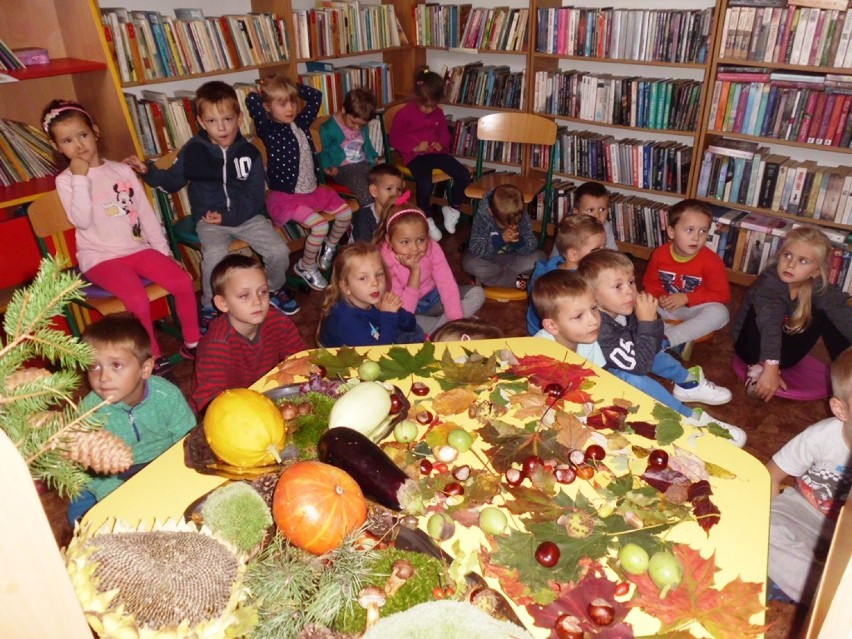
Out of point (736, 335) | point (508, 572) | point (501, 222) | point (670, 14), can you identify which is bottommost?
point (736, 335)

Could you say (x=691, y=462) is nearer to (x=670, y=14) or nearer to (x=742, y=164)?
(x=742, y=164)

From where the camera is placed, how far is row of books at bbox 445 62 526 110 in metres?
4.75

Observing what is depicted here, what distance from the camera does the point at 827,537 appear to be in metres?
1.66

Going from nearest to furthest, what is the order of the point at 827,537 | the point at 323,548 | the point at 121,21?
the point at 323,548 < the point at 827,537 < the point at 121,21

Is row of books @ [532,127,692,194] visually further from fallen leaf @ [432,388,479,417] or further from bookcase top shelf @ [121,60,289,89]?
fallen leaf @ [432,388,479,417]

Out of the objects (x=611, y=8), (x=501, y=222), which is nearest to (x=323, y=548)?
(x=501, y=222)

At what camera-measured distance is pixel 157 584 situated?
0.74 m

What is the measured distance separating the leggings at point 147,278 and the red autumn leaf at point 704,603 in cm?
237

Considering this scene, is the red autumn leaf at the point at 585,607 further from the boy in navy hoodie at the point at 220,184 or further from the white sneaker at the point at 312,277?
the white sneaker at the point at 312,277

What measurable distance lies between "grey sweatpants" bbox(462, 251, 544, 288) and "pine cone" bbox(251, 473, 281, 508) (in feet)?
8.67

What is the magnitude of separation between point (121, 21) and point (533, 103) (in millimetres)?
2703

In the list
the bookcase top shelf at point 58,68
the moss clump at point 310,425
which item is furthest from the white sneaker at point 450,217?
the moss clump at point 310,425

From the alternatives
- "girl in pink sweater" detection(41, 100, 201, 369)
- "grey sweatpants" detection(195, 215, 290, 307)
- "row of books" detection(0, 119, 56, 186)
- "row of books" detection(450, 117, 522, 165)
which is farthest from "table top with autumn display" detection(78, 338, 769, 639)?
"row of books" detection(450, 117, 522, 165)

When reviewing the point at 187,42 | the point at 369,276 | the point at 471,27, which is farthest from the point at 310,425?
the point at 471,27
